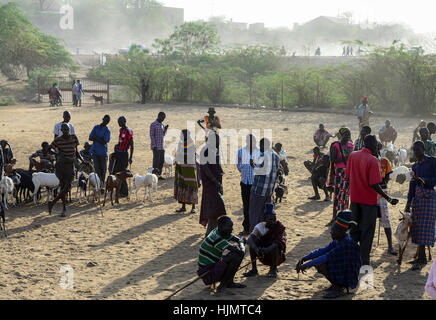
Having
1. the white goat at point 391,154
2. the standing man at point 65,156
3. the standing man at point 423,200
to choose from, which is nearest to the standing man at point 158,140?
the standing man at point 65,156

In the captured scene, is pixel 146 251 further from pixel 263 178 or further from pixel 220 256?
pixel 263 178

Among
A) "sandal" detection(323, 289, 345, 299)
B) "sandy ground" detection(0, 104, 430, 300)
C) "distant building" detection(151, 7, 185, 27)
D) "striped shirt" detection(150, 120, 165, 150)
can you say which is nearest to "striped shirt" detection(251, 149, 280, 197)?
"sandy ground" detection(0, 104, 430, 300)

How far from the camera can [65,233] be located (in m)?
8.37

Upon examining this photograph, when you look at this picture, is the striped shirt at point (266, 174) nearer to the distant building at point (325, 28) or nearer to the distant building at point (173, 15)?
the distant building at point (325, 28)

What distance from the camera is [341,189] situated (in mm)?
8281

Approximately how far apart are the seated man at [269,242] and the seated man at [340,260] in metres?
0.60

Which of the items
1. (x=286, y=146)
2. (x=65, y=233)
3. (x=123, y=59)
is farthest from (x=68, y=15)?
(x=65, y=233)

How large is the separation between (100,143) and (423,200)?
6351 mm

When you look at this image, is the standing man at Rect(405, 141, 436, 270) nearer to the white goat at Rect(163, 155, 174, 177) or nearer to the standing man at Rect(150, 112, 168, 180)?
the standing man at Rect(150, 112, 168, 180)

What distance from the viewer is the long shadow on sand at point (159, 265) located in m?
6.18

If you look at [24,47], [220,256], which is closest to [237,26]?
[24,47]

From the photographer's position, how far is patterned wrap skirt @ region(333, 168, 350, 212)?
823cm
